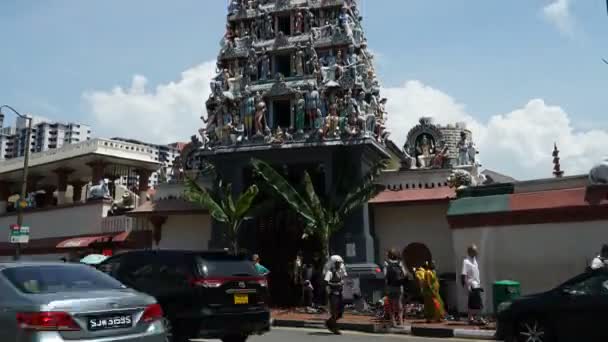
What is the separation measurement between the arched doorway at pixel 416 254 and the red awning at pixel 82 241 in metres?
13.6

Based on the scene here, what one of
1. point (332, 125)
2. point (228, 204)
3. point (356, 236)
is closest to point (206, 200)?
point (228, 204)

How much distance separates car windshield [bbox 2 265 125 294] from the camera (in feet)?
21.5

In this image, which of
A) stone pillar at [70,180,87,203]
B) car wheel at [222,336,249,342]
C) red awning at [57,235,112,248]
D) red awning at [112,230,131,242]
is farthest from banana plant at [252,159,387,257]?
stone pillar at [70,180,87,203]

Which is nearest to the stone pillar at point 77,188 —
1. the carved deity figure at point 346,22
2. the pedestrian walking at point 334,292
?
the carved deity figure at point 346,22

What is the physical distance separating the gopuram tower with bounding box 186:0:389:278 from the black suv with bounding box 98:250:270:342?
11407mm

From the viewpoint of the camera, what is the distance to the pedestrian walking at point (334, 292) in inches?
515

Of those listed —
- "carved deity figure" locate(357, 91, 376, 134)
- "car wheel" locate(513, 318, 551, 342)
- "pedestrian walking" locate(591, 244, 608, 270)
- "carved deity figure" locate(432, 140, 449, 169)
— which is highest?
"carved deity figure" locate(357, 91, 376, 134)

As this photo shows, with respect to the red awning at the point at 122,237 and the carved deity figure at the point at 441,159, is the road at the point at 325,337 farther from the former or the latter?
the red awning at the point at 122,237

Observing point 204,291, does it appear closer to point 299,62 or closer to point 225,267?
point 225,267

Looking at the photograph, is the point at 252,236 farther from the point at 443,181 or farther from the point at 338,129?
the point at 443,181

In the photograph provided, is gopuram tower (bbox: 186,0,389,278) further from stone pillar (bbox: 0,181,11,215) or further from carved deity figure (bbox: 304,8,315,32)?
stone pillar (bbox: 0,181,11,215)

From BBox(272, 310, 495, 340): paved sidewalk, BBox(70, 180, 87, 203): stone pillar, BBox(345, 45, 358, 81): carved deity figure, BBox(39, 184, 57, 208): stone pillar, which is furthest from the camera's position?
BBox(39, 184, 57, 208): stone pillar

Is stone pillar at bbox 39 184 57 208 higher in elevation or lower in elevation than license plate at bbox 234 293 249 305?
higher

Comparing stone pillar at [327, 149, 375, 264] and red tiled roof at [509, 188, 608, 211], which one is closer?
red tiled roof at [509, 188, 608, 211]
